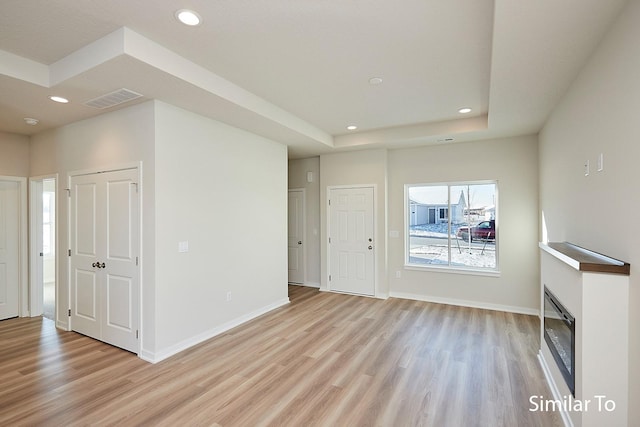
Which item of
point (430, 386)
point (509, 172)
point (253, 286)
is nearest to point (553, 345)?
point (430, 386)

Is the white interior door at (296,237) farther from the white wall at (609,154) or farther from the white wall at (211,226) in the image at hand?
the white wall at (609,154)

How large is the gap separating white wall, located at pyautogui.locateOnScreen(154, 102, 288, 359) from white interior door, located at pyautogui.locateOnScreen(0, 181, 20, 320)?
10.3ft

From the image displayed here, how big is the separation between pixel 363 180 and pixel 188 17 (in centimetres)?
407

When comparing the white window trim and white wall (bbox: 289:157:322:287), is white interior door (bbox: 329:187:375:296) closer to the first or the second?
white wall (bbox: 289:157:322:287)

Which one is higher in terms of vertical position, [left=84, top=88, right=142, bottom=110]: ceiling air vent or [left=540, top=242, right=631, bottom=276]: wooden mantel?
[left=84, top=88, right=142, bottom=110]: ceiling air vent

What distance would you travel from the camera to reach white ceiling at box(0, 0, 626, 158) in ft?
6.81

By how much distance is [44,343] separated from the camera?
367 centimetres

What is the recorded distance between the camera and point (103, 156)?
368cm

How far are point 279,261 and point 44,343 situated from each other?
3092 mm

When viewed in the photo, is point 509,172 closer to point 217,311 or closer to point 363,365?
point 363,365

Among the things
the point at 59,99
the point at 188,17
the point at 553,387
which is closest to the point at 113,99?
the point at 59,99

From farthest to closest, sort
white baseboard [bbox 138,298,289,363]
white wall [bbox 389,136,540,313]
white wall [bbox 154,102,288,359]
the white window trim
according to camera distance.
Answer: the white window trim, white wall [bbox 389,136,540,313], white wall [bbox 154,102,288,359], white baseboard [bbox 138,298,289,363]

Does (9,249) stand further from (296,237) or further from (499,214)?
(499,214)

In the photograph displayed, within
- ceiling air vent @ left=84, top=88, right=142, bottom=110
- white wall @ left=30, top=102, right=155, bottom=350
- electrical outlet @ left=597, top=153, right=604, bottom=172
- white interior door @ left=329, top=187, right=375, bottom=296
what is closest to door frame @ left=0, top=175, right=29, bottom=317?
white wall @ left=30, top=102, right=155, bottom=350
